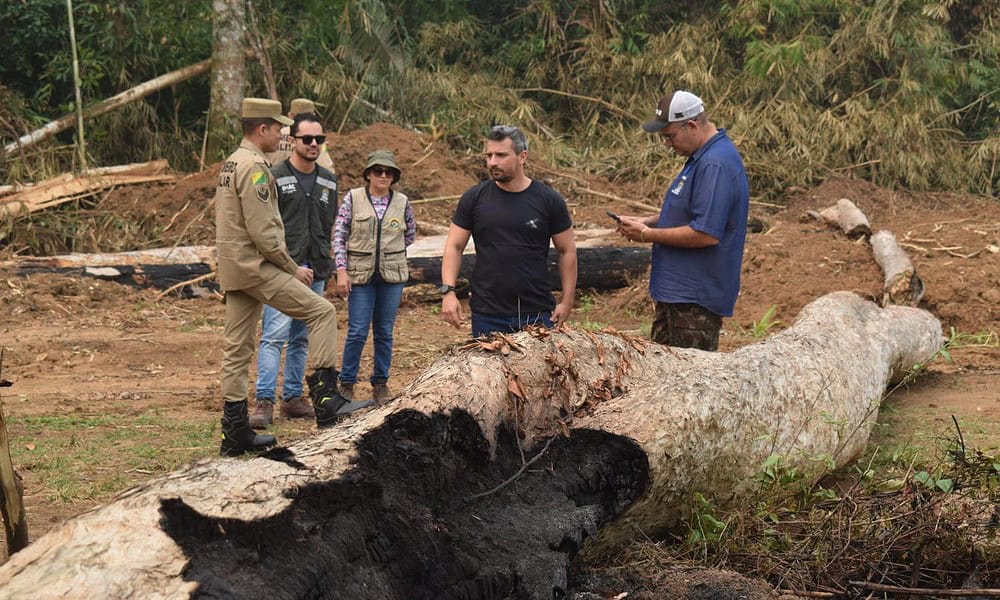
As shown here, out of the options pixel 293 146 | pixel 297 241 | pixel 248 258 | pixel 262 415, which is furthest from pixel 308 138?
pixel 262 415

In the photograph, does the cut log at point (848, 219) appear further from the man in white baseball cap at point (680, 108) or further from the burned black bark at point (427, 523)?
the burned black bark at point (427, 523)

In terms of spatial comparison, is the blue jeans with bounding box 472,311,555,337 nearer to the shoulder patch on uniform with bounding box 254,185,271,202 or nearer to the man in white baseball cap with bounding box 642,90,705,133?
the man in white baseball cap with bounding box 642,90,705,133

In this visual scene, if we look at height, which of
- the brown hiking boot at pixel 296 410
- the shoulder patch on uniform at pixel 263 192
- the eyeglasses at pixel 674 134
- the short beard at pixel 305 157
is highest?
the eyeglasses at pixel 674 134

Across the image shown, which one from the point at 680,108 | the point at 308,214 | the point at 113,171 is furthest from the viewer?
the point at 113,171

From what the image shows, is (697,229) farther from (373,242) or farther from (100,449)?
(100,449)

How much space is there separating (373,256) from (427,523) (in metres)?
3.55

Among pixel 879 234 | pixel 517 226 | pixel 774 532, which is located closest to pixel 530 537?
pixel 774 532

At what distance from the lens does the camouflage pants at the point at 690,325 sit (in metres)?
5.37

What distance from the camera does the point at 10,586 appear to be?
230cm

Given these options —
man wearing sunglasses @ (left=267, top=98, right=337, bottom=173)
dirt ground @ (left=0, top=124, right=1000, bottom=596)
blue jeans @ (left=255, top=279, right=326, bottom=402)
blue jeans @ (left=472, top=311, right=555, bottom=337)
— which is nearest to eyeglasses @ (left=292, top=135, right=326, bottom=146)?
man wearing sunglasses @ (left=267, top=98, right=337, bottom=173)

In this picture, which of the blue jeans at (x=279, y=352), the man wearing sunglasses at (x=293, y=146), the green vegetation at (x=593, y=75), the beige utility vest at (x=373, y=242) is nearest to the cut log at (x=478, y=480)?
the beige utility vest at (x=373, y=242)

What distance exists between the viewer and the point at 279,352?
6.41 metres

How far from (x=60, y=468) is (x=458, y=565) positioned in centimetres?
302

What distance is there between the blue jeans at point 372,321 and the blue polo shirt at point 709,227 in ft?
6.75
